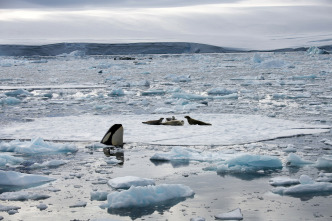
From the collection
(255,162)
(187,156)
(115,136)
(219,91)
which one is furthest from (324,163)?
(219,91)

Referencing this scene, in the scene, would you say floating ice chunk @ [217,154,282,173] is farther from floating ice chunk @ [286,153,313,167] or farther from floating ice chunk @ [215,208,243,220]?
floating ice chunk @ [215,208,243,220]

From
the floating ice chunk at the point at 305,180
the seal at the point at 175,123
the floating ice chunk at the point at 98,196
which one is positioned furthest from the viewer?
the seal at the point at 175,123

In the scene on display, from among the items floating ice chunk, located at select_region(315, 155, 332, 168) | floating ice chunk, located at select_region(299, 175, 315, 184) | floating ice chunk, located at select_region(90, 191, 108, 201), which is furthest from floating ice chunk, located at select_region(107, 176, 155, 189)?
floating ice chunk, located at select_region(315, 155, 332, 168)

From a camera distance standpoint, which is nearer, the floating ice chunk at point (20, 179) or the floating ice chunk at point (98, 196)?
the floating ice chunk at point (98, 196)

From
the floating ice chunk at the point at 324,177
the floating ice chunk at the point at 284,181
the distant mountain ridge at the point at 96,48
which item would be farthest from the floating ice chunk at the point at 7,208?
the distant mountain ridge at the point at 96,48

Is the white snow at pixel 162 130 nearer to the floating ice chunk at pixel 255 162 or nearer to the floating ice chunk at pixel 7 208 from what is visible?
the floating ice chunk at pixel 255 162

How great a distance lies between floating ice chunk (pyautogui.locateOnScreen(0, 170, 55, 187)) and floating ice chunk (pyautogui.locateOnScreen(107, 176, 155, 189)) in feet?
2.16

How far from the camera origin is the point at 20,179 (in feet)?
15.8

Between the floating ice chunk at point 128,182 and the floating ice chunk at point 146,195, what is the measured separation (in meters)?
0.38

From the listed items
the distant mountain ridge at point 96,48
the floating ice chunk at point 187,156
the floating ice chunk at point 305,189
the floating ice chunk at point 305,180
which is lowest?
the distant mountain ridge at point 96,48

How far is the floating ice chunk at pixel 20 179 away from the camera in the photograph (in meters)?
4.80

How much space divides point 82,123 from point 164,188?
4.81 m

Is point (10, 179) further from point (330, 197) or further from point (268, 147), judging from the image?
point (268, 147)

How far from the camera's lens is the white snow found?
7094 millimetres
